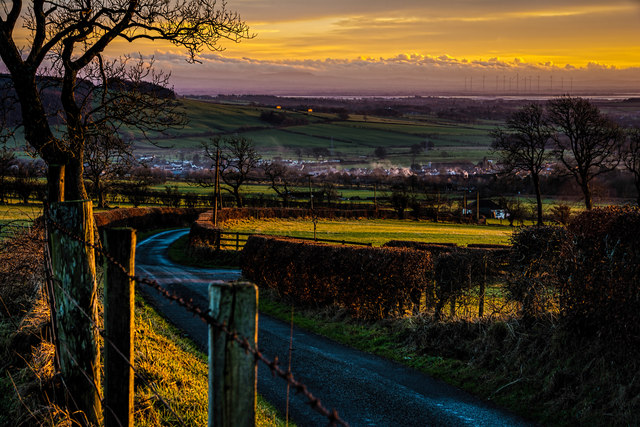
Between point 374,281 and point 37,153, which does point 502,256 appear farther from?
point 37,153

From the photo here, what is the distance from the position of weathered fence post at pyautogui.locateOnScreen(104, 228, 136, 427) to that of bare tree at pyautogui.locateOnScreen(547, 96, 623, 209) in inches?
2963

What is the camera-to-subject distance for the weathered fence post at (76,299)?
14.7 feet

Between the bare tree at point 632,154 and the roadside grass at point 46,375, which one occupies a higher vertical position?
the bare tree at point 632,154

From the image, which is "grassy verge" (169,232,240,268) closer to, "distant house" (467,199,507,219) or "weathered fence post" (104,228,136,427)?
"weathered fence post" (104,228,136,427)

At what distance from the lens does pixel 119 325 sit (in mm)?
3869

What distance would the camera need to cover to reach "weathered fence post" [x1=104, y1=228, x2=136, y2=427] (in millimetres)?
3750

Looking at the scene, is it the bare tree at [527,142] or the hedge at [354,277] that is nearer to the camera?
the hedge at [354,277]

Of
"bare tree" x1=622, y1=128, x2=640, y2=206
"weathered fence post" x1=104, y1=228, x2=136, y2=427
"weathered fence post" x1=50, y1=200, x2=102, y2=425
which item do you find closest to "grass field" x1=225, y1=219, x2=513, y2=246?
"bare tree" x1=622, y1=128, x2=640, y2=206

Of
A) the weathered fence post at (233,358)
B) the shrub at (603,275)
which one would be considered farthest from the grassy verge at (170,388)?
the shrub at (603,275)

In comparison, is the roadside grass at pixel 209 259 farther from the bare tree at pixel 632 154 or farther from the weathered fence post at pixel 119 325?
the bare tree at pixel 632 154

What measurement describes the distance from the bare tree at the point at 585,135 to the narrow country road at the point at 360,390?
65817 mm

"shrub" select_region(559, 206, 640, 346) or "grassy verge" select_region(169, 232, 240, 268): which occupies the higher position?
"shrub" select_region(559, 206, 640, 346)

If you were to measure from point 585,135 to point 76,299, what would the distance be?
79.0m

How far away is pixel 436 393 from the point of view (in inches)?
427
